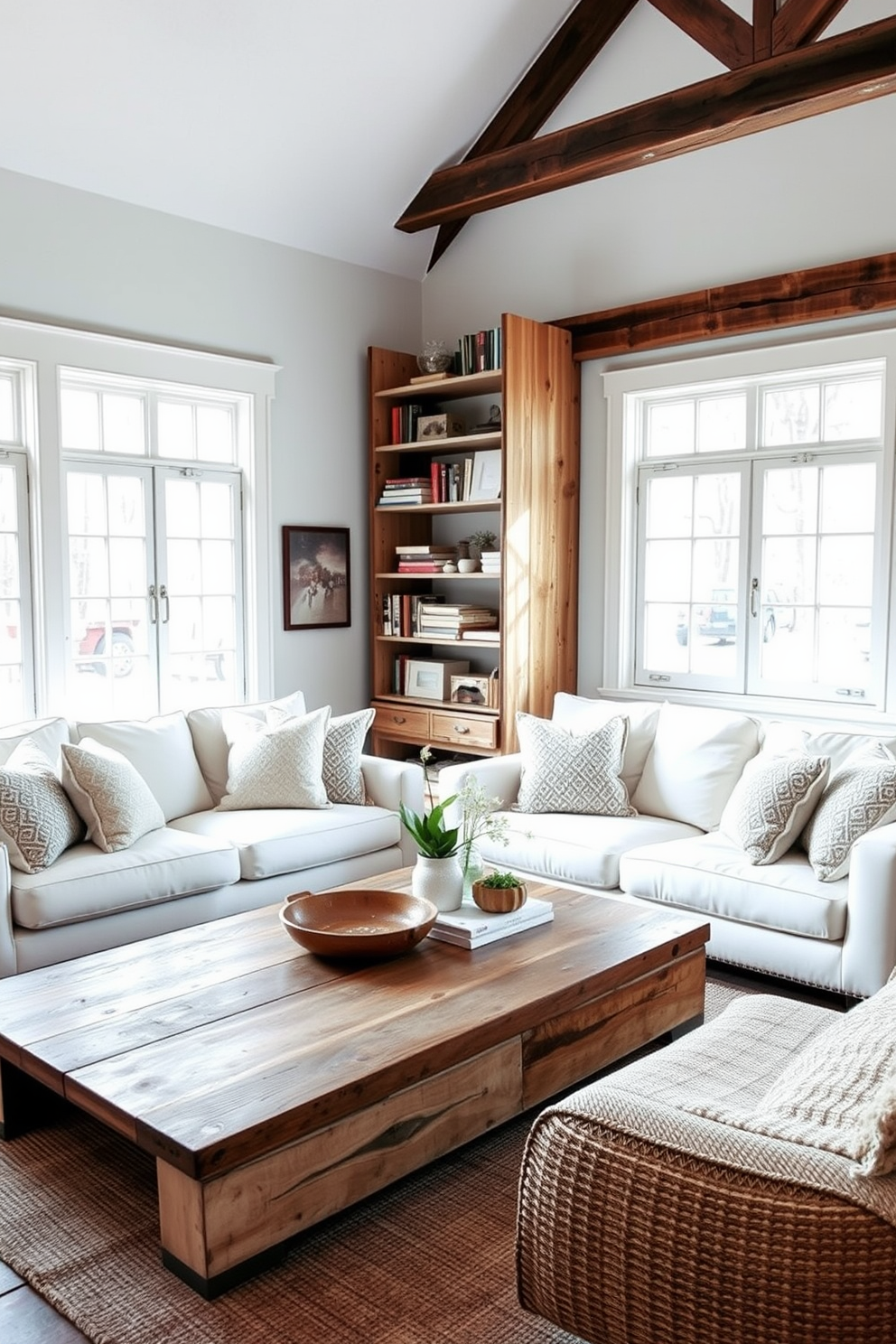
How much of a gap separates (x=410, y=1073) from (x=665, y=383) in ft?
12.1

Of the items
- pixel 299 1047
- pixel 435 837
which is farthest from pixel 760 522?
pixel 299 1047

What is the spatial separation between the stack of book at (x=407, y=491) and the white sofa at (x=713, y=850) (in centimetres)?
143

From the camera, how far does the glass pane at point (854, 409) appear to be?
4.50 metres

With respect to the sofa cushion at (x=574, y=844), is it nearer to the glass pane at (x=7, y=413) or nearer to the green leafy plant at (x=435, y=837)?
the green leafy plant at (x=435, y=837)

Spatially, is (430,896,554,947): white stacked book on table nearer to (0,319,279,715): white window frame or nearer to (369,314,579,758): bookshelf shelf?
(369,314,579,758): bookshelf shelf

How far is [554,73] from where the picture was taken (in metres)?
5.13

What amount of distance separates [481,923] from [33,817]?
155 cm

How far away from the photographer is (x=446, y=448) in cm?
574

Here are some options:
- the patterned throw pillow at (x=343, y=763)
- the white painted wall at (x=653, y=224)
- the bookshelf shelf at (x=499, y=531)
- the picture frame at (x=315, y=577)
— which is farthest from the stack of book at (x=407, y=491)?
the patterned throw pillow at (x=343, y=763)

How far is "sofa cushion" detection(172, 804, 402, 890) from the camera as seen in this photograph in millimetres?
3969

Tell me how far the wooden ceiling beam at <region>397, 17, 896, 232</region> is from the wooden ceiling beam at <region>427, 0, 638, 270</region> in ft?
1.01

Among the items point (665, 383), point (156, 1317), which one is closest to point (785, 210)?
point (665, 383)

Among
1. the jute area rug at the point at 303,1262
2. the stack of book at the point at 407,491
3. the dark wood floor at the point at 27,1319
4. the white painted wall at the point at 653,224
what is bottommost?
the dark wood floor at the point at 27,1319

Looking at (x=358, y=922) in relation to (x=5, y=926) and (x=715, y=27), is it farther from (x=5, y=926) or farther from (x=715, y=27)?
(x=715, y=27)
